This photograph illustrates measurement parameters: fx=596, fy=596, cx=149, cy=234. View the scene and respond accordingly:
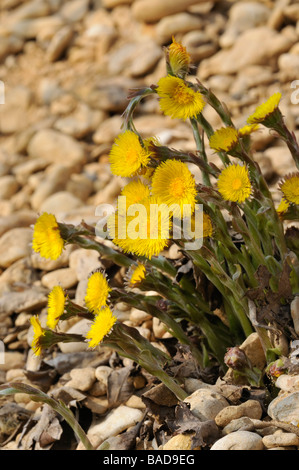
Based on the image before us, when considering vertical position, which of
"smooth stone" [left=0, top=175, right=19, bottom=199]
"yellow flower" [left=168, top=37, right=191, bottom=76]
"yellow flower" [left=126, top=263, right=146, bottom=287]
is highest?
"yellow flower" [left=168, top=37, right=191, bottom=76]

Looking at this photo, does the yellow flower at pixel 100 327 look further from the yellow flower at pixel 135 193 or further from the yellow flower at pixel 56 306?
the yellow flower at pixel 135 193

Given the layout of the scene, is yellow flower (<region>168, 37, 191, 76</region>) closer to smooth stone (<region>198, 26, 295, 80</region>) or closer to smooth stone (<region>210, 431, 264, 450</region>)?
smooth stone (<region>210, 431, 264, 450</region>)

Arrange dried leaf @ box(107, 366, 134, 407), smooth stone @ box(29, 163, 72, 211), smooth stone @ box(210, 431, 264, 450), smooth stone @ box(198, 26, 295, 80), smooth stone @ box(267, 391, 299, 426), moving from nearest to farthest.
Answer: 1. smooth stone @ box(210, 431, 264, 450)
2. smooth stone @ box(267, 391, 299, 426)
3. dried leaf @ box(107, 366, 134, 407)
4. smooth stone @ box(29, 163, 72, 211)
5. smooth stone @ box(198, 26, 295, 80)

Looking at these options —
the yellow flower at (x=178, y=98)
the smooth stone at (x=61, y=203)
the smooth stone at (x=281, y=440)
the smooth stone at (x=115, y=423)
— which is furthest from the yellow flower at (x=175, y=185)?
the smooth stone at (x=61, y=203)

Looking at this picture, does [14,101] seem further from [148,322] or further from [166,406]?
[166,406]

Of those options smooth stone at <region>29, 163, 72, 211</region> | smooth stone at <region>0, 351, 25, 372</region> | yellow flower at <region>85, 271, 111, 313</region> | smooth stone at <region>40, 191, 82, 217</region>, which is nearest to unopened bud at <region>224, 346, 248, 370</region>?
yellow flower at <region>85, 271, 111, 313</region>

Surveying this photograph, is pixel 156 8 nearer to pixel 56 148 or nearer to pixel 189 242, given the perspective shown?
pixel 56 148

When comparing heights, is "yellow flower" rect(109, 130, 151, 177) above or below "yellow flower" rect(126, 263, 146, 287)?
above

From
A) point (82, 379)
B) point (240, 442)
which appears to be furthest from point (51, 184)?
point (240, 442)
